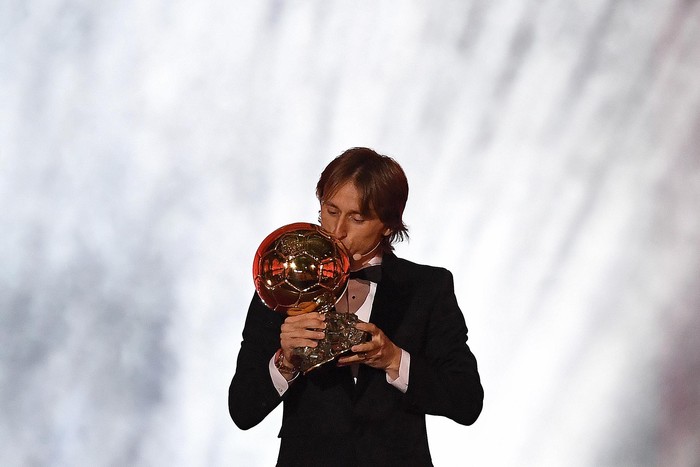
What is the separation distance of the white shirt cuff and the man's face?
0.66ft

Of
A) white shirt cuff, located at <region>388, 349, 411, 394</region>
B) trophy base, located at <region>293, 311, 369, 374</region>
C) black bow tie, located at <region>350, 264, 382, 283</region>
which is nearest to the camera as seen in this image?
trophy base, located at <region>293, 311, 369, 374</region>

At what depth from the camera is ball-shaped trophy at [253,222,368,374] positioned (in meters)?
1.58

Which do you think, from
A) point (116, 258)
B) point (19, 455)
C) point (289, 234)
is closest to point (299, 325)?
point (289, 234)

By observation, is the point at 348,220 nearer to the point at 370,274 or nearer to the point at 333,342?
the point at 370,274

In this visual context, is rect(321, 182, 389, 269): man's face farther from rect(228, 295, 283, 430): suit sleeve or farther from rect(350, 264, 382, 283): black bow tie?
rect(228, 295, 283, 430): suit sleeve

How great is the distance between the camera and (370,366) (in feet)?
5.62

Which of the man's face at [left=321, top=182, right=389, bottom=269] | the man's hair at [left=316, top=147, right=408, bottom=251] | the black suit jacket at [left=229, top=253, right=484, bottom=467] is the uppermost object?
the man's hair at [left=316, top=147, right=408, bottom=251]

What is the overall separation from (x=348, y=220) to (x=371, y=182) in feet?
0.26

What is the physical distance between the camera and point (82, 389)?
3.11m

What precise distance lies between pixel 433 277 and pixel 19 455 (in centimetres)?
187

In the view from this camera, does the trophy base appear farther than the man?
No

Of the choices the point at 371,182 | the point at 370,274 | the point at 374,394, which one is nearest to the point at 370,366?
the point at 374,394

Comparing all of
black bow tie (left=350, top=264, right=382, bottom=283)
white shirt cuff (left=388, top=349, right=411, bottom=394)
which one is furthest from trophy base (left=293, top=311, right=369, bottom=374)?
black bow tie (left=350, top=264, right=382, bottom=283)

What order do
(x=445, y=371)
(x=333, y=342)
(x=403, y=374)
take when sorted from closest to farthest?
(x=333, y=342), (x=403, y=374), (x=445, y=371)
